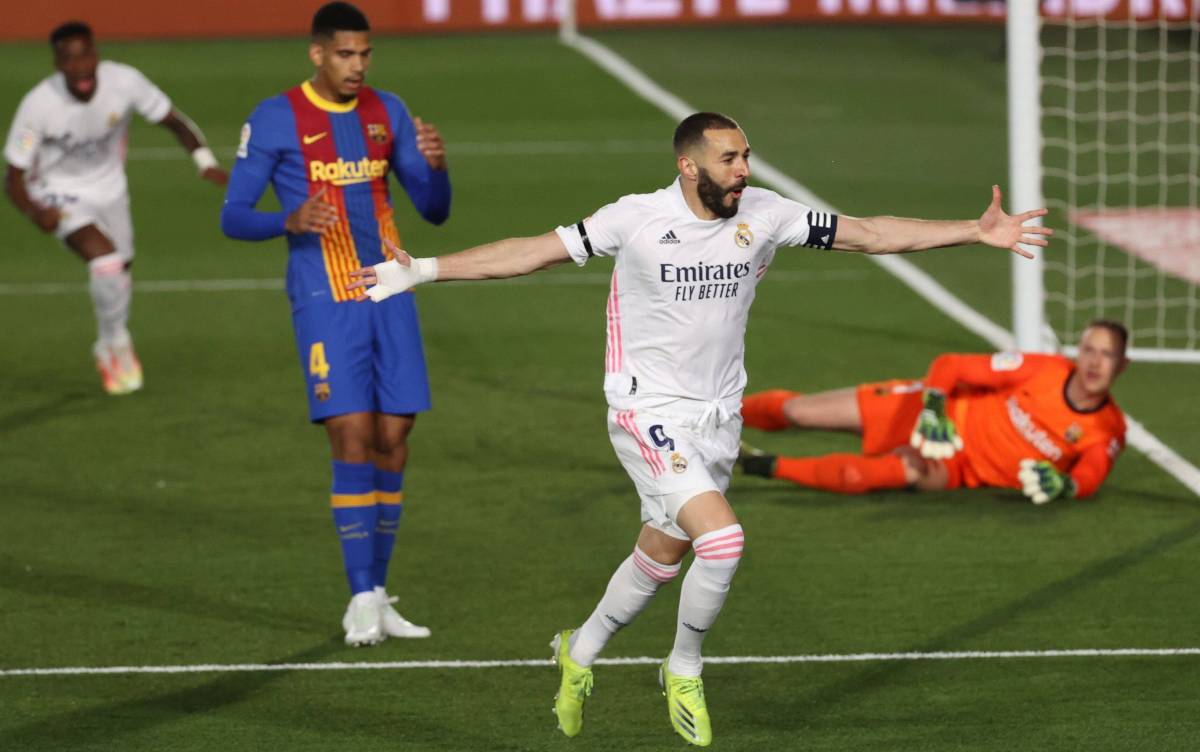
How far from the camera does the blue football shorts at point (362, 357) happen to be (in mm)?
7859

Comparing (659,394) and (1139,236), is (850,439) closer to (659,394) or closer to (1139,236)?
(659,394)

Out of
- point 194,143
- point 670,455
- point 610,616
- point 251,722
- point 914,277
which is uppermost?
point 194,143

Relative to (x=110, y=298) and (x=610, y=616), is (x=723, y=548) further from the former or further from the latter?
(x=110, y=298)

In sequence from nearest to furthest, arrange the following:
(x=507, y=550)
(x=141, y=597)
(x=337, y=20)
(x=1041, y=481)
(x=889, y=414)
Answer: (x=337, y=20), (x=141, y=597), (x=507, y=550), (x=1041, y=481), (x=889, y=414)

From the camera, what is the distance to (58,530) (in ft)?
31.0

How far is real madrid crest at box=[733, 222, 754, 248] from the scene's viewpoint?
263 inches

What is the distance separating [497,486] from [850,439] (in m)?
1.99

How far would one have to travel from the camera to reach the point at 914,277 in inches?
596

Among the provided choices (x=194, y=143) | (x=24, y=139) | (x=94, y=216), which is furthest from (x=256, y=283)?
(x=24, y=139)

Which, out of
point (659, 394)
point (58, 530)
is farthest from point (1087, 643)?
point (58, 530)

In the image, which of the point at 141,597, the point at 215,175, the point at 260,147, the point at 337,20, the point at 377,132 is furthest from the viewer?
A: the point at 215,175

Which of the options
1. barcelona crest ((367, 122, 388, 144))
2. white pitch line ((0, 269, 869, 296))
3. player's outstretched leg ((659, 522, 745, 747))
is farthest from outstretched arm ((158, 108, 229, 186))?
player's outstretched leg ((659, 522, 745, 747))

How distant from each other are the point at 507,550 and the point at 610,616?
222 centimetres

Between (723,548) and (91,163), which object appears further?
(91,163)
